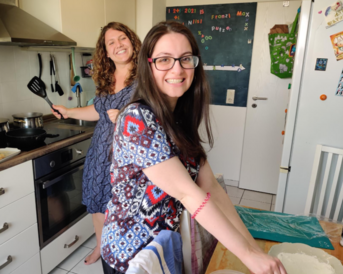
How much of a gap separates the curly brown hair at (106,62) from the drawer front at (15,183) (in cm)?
60

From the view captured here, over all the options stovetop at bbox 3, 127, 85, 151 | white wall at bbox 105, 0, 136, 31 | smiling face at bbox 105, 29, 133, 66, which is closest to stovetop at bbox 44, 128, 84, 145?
stovetop at bbox 3, 127, 85, 151

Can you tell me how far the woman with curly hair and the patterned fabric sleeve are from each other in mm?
822

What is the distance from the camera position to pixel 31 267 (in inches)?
67.5

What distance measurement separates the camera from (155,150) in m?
0.76

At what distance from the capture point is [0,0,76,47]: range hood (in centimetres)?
157

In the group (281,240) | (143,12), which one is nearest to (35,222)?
(281,240)

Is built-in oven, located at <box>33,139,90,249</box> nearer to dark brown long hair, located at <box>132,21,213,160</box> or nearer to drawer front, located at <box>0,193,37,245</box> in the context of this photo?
drawer front, located at <box>0,193,37,245</box>

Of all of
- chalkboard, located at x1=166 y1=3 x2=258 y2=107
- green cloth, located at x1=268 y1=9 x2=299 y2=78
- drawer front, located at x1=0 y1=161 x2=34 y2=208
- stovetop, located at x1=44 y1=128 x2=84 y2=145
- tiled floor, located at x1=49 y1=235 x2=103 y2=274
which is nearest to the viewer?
Result: drawer front, located at x1=0 y1=161 x2=34 y2=208

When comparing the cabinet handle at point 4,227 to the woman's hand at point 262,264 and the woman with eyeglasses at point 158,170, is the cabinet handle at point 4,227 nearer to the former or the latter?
the woman with eyeglasses at point 158,170

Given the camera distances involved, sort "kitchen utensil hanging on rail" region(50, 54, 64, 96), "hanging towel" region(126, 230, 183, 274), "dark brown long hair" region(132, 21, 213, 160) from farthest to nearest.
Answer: "kitchen utensil hanging on rail" region(50, 54, 64, 96) → "dark brown long hair" region(132, 21, 213, 160) → "hanging towel" region(126, 230, 183, 274)

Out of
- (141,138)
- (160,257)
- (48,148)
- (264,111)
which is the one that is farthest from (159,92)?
(264,111)

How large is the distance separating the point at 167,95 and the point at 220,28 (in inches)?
95.9

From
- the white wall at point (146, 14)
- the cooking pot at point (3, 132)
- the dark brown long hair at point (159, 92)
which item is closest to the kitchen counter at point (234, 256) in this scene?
the dark brown long hair at point (159, 92)

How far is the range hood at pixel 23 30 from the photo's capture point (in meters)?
1.57
